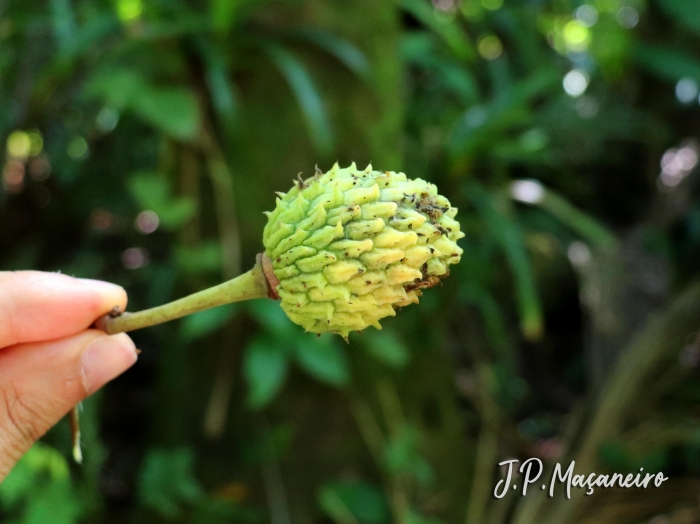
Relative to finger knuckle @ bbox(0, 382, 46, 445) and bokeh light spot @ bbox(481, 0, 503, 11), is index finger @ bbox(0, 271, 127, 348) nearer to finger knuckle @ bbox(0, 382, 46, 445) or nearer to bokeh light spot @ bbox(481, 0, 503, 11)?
finger knuckle @ bbox(0, 382, 46, 445)

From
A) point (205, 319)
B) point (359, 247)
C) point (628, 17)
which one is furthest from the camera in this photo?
point (628, 17)

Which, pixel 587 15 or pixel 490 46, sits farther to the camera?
pixel 490 46

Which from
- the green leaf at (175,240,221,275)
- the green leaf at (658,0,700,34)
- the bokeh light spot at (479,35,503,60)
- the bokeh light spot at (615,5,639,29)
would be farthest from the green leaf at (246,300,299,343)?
the bokeh light spot at (615,5,639,29)

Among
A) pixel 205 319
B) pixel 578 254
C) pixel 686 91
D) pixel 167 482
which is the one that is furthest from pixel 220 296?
pixel 686 91

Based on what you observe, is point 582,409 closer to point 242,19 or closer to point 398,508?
point 398,508

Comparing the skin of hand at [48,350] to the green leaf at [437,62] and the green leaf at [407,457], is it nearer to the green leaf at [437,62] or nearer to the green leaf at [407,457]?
the green leaf at [407,457]

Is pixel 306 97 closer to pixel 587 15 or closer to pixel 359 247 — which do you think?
pixel 359 247
